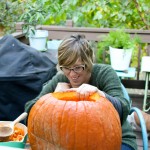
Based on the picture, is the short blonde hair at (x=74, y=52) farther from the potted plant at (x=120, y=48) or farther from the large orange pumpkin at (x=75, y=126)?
the potted plant at (x=120, y=48)

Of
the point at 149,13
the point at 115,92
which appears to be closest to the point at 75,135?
the point at 115,92

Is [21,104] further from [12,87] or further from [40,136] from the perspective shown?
[40,136]

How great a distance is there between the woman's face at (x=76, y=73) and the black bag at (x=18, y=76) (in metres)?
0.58

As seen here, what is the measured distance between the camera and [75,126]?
3.31 ft

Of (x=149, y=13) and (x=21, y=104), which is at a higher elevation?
(x=149, y=13)

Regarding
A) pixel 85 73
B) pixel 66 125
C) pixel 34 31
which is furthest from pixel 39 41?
pixel 66 125

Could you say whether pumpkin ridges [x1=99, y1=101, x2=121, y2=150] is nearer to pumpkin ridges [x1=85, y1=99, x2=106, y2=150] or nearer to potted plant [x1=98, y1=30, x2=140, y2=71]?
→ pumpkin ridges [x1=85, y1=99, x2=106, y2=150]

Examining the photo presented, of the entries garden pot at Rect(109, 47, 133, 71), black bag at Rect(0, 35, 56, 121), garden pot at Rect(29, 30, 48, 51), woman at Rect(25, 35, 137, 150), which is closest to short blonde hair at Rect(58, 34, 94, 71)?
woman at Rect(25, 35, 137, 150)

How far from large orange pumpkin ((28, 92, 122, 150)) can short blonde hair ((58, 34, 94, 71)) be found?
1.25 ft

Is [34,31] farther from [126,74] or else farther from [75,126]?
[75,126]

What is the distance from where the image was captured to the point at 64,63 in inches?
56.6

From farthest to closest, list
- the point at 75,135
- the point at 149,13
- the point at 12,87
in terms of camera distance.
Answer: the point at 149,13 < the point at 12,87 < the point at 75,135

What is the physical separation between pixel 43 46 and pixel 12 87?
43.3 inches

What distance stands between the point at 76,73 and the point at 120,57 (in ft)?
5.85
